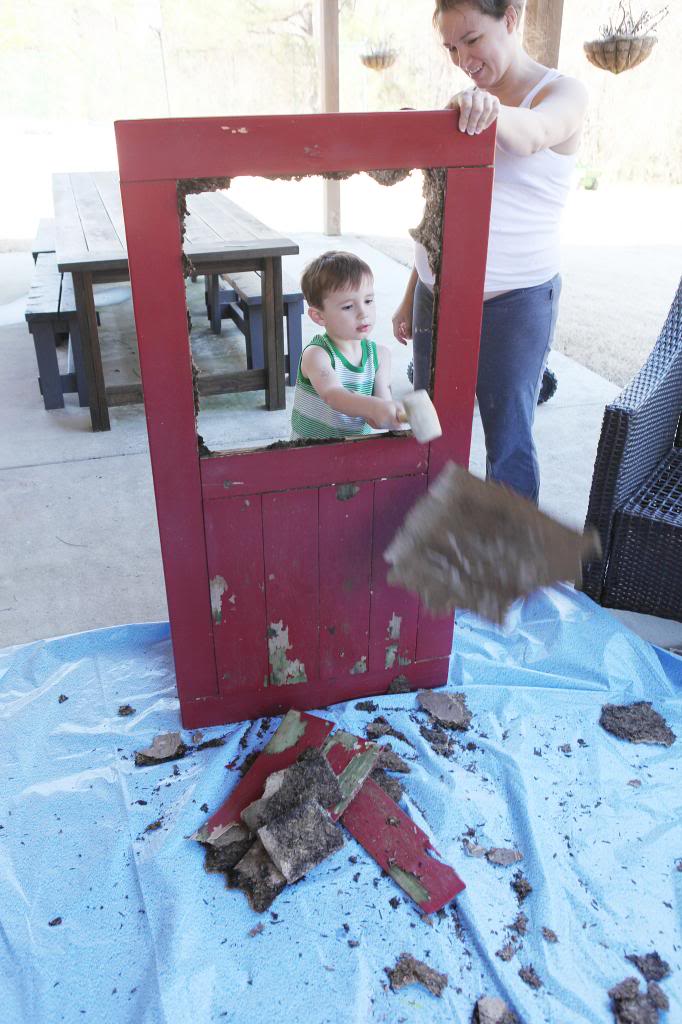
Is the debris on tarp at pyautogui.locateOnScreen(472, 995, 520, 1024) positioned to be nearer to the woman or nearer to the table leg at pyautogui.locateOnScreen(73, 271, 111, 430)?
the woman

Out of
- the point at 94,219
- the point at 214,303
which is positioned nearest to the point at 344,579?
the point at 94,219

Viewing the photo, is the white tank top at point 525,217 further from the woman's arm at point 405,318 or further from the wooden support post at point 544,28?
the wooden support post at point 544,28

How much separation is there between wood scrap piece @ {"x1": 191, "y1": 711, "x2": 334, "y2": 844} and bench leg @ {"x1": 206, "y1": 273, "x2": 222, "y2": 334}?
3735 millimetres

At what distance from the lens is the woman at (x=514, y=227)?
6.53ft

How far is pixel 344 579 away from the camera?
200 centimetres

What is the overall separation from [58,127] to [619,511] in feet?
59.1

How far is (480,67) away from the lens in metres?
2.12

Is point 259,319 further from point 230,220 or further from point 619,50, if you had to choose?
point 619,50

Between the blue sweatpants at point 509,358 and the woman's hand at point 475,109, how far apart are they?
775mm

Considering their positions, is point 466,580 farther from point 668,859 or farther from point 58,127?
point 58,127

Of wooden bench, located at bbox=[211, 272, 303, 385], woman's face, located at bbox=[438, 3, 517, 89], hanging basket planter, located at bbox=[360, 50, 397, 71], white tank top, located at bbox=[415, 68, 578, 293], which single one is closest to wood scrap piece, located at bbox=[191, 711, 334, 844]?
white tank top, located at bbox=[415, 68, 578, 293]

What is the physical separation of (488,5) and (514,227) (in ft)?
1.83

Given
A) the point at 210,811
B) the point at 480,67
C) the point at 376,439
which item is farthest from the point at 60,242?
the point at 210,811

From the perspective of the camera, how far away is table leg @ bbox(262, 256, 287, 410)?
4.00 metres
